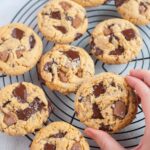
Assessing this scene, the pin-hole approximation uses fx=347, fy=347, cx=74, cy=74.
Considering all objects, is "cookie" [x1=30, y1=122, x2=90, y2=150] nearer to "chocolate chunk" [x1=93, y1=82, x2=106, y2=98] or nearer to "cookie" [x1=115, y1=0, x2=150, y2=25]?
"chocolate chunk" [x1=93, y1=82, x2=106, y2=98]

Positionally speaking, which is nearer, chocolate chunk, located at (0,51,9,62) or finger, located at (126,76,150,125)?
finger, located at (126,76,150,125)

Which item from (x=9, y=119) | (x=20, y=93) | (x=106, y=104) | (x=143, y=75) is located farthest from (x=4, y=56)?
(x=143, y=75)

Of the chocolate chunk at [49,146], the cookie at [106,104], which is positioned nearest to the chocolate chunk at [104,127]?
the cookie at [106,104]

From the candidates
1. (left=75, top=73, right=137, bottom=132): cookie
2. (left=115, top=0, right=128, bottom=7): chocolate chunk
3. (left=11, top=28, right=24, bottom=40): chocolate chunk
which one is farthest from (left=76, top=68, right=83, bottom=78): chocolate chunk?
(left=115, top=0, right=128, bottom=7): chocolate chunk

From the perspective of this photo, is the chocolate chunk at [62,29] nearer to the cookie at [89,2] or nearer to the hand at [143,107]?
the cookie at [89,2]

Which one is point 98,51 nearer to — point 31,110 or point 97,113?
point 97,113

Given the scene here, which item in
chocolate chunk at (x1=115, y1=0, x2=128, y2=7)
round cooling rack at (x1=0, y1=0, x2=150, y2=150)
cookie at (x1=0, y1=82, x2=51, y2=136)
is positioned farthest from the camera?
chocolate chunk at (x1=115, y1=0, x2=128, y2=7)

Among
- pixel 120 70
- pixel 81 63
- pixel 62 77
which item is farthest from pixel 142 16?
pixel 62 77

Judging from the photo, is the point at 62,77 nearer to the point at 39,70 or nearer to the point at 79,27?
the point at 39,70
